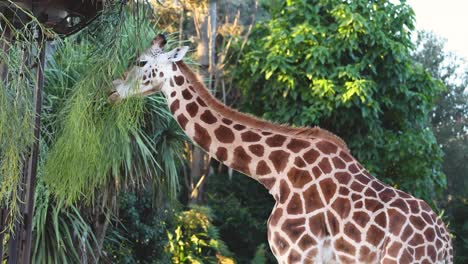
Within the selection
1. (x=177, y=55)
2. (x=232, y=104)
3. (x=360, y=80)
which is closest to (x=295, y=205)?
(x=177, y=55)

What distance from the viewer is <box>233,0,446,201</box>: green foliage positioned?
1188 centimetres

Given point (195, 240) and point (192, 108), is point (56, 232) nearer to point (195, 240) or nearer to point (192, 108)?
point (192, 108)

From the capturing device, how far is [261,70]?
12656 millimetres

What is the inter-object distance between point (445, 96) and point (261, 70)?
19.0ft

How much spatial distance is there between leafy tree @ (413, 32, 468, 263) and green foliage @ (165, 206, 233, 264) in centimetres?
527

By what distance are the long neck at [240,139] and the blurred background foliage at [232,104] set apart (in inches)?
14.0

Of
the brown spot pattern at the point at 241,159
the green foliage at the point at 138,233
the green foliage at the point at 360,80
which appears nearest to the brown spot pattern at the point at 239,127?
the brown spot pattern at the point at 241,159

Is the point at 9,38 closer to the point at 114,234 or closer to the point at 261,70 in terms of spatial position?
the point at 114,234

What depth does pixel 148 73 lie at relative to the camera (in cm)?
575

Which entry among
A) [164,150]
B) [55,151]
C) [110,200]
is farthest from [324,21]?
[55,151]

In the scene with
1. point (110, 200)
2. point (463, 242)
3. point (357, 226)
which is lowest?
point (463, 242)

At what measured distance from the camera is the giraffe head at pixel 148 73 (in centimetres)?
570

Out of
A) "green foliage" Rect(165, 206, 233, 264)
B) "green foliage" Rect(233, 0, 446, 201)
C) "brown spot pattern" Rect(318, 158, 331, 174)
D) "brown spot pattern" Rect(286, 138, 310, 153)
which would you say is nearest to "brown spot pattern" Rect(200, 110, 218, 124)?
"brown spot pattern" Rect(286, 138, 310, 153)

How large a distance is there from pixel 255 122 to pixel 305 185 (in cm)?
61
